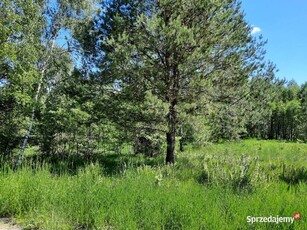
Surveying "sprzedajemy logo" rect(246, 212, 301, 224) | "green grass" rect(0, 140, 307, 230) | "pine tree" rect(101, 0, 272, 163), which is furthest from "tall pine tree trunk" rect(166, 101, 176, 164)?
"sprzedajemy logo" rect(246, 212, 301, 224)

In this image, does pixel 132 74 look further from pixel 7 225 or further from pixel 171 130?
pixel 7 225

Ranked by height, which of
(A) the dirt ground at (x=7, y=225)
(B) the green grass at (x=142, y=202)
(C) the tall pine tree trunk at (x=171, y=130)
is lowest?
(A) the dirt ground at (x=7, y=225)

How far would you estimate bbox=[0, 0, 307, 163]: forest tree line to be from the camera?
25.6 feet

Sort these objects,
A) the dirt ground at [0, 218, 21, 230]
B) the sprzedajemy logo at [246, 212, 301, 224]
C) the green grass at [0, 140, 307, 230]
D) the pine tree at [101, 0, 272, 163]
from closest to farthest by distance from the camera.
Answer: the sprzedajemy logo at [246, 212, 301, 224]
the green grass at [0, 140, 307, 230]
the dirt ground at [0, 218, 21, 230]
the pine tree at [101, 0, 272, 163]

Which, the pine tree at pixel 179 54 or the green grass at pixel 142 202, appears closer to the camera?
the green grass at pixel 142 202

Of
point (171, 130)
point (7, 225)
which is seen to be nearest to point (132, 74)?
point (171, 130)

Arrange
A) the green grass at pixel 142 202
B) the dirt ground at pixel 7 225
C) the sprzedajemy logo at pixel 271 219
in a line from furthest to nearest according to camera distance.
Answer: the dirt ground at pixel 7 225 < the green grass at pixel 142 202 < the sprzedajemy logo at pixel 271 219

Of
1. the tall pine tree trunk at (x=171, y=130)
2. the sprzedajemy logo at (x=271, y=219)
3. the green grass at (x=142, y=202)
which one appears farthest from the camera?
the tall pine tree trunk at (x=171, y=130)

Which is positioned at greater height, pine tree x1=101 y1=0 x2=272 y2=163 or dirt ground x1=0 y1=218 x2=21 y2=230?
pine tree x1=101 y1=0 x2=272 y2=163

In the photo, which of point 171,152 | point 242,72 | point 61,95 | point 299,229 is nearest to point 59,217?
point 299,229

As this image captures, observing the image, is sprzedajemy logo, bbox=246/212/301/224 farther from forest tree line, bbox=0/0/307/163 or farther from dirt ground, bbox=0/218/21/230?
forest tree line, bbox=0/0/307/163

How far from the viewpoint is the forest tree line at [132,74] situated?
7.80m

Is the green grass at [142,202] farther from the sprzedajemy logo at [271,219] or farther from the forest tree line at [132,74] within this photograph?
the forest tree line at [132,74]

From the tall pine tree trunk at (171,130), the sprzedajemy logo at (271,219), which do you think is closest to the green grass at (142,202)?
the sprzedajemy logo at (271,219)
